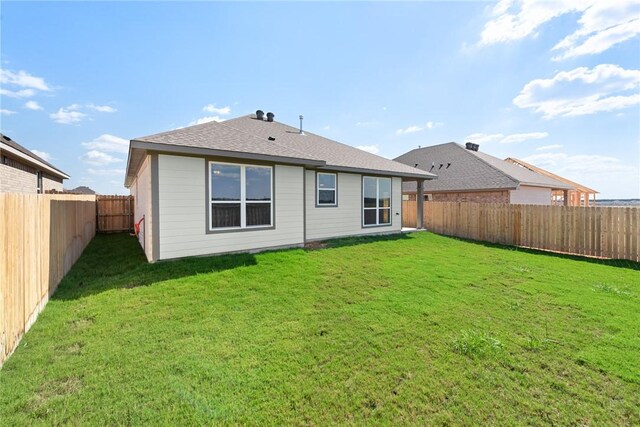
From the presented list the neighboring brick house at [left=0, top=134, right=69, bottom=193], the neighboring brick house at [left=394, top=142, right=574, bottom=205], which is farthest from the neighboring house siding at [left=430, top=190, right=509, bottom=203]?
the neighboring brick house at [left=0, top=134, right=69, bottom=193]

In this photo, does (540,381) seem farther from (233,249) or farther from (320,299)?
(233,249)

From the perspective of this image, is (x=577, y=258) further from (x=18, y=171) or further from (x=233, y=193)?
(x=18, y=171)

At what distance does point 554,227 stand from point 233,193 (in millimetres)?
11592

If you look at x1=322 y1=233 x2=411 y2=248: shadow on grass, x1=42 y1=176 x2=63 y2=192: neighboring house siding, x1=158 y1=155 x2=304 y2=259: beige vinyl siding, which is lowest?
x1=322 y1=233 x2=411 y2=248: shadow on grass

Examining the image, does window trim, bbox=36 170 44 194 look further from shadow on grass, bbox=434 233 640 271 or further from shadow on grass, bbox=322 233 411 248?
shadow on grass, bbox=434 233 640 271

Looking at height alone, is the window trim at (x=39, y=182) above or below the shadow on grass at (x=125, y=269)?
above

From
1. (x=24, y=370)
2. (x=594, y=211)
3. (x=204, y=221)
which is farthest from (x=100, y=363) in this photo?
(x=594, y=211)

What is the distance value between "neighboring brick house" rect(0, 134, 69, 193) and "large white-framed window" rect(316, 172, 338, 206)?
422 inches

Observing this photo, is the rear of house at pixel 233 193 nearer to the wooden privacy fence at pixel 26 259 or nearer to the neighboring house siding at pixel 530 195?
the wooden privacy fence at pixel 26 259

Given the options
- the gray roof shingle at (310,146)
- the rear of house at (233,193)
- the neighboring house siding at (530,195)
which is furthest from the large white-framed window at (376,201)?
the neighboring house siding at (530,195)

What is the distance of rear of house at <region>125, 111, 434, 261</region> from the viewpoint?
6.75 metres

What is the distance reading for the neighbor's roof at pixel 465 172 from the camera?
16219 millimetres

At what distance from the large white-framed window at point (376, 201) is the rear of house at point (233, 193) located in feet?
1.62

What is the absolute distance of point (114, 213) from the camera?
14047mm
